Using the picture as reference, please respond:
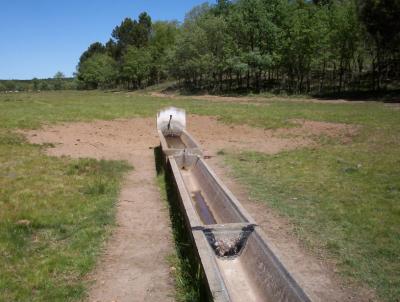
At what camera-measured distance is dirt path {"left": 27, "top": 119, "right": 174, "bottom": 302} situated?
5098 millimetres

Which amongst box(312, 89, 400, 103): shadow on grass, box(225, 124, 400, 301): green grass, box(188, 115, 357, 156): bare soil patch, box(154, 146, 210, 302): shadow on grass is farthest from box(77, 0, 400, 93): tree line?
box(154, 146, 210, 302): shadow on grass

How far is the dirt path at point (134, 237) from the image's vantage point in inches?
201

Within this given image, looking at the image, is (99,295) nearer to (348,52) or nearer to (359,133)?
(359,133)

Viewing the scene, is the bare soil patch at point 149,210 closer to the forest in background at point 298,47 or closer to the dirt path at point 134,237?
the dirt path at point 134,237

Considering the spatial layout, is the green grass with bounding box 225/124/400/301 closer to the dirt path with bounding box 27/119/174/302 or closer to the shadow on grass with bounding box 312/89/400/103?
the dirt path with bounding box 27/119/174/302

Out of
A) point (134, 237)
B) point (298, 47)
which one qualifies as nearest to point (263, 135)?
point (134, 237)

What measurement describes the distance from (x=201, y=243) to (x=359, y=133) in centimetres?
1214

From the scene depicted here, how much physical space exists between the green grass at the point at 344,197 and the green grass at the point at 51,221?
307 cm

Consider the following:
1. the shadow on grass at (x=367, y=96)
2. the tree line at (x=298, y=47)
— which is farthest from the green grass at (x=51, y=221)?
the tree line at (x=298, y=47)

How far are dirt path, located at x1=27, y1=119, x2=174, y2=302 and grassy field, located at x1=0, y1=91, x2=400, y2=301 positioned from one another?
0.84 feet

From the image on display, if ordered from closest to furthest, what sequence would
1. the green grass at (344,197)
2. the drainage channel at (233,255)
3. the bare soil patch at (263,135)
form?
the drainage channel at (233,255) → the green grass at (344,197) → the bare soil patch at (263,135)

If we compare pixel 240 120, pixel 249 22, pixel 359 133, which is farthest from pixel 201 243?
pixel 249 22

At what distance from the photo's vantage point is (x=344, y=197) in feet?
27.7

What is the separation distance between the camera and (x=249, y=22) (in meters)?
46.8
